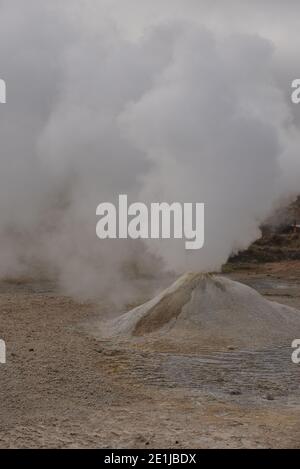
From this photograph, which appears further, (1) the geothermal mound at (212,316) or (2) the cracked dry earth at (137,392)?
(1) the geothermal mound at (212,316)

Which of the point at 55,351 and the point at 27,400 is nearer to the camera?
the point at 27,400

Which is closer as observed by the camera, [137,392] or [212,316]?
[137,392]

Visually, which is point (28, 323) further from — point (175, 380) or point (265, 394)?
point (265, 394)

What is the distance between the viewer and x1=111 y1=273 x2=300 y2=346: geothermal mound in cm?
1532

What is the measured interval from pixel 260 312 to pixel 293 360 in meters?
2.71

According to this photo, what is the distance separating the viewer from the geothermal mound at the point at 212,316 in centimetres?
1532

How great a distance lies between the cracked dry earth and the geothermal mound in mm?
686

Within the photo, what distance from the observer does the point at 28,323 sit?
660 inches

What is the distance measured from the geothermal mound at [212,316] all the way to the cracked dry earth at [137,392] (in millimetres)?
686

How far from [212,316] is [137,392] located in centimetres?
484

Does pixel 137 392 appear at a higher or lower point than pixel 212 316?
lower

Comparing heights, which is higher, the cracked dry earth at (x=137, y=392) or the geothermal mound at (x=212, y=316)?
the geothermal mound at (x=212, y=316)

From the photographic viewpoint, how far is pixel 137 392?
37.4ft

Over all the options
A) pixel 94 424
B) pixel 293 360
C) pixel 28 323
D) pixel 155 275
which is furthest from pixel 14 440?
pixel 155 275
